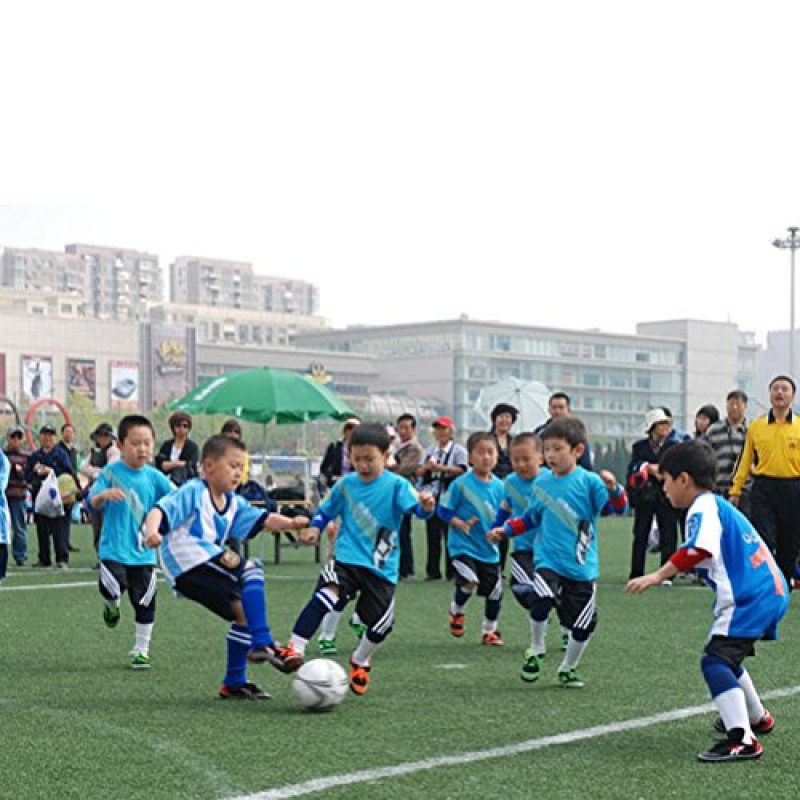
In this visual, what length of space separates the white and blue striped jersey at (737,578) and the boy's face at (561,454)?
231 centimetres

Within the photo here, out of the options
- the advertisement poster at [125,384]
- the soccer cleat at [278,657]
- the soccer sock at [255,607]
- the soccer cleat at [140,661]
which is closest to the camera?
the soccer cleat at [278,657]

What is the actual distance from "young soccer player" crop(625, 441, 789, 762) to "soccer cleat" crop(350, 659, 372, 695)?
7.65 ft

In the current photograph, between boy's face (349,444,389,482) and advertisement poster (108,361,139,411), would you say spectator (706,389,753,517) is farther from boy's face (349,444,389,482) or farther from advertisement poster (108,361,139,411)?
advertisement poster (108,361,139,411)

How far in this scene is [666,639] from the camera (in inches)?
449

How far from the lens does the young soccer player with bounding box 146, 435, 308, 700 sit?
8.26 metres

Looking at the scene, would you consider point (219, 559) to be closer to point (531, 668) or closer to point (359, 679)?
point (359, 679)

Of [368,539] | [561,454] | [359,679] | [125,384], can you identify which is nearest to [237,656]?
[359,679]

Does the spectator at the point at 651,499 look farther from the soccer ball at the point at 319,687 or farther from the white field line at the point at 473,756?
the soccer ball at the point at 319,687

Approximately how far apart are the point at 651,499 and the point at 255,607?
31.0ft

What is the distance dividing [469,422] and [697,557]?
138 metres

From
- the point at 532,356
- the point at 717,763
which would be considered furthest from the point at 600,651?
the point at 532,356

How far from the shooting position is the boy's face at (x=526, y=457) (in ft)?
34.7

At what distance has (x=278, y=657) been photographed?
26.5 feet

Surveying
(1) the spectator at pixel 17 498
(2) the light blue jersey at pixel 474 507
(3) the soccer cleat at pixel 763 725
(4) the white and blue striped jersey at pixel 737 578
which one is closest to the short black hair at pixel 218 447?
(4) the white and blue striped jersey at pixel 737 578
